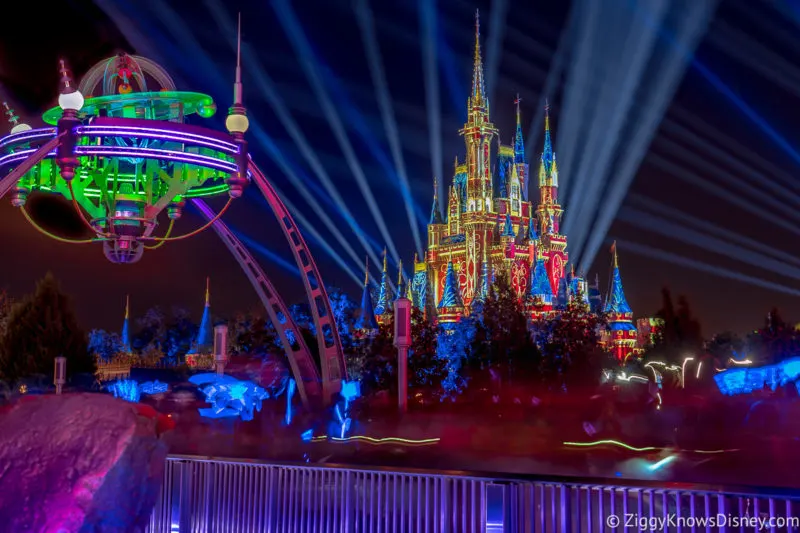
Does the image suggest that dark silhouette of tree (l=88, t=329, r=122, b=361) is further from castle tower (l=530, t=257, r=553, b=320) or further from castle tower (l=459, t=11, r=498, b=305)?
castle tower (l=530, t=257, r=553, b=320)

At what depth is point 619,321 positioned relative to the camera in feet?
307

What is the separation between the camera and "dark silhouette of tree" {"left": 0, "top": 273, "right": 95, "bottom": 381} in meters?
46.1

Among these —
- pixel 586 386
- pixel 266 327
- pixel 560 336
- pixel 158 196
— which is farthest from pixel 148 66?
pixel 266 327

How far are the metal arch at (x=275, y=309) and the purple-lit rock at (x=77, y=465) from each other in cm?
2181

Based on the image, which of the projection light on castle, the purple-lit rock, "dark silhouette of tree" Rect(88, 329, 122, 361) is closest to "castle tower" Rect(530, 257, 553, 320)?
"dark silhouette of tree" Rect(88, 329, 122, 361)

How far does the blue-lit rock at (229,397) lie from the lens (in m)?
28.6

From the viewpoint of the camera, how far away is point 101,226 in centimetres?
2239

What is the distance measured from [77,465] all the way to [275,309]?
24385 millimetres

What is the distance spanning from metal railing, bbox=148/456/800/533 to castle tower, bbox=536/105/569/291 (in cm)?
9134

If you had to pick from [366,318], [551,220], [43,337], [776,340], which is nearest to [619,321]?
[551,220]

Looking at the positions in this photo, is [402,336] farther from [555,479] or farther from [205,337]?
[205,337]

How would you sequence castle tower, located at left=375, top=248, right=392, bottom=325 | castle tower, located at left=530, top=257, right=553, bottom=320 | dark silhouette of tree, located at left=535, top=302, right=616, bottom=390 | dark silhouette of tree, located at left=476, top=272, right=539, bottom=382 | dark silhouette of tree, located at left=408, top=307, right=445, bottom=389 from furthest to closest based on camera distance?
castle tower, located at left=375, top=248, right=392, bottom=325 < castle tower, located at left=530, top=257, right=553, bottom=320 < dark silhouette of tree, located at left=408, top=307, right=445, bottom=389 < dark silhouette of tree, located at left=476, top=272, right=539, bottom=382 < dark silhouette of tree, located at left=535, top=302, right=616, bottom=390

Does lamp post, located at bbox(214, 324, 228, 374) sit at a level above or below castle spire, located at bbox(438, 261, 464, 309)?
below

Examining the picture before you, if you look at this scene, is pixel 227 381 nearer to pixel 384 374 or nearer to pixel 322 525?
pixel 384 374
